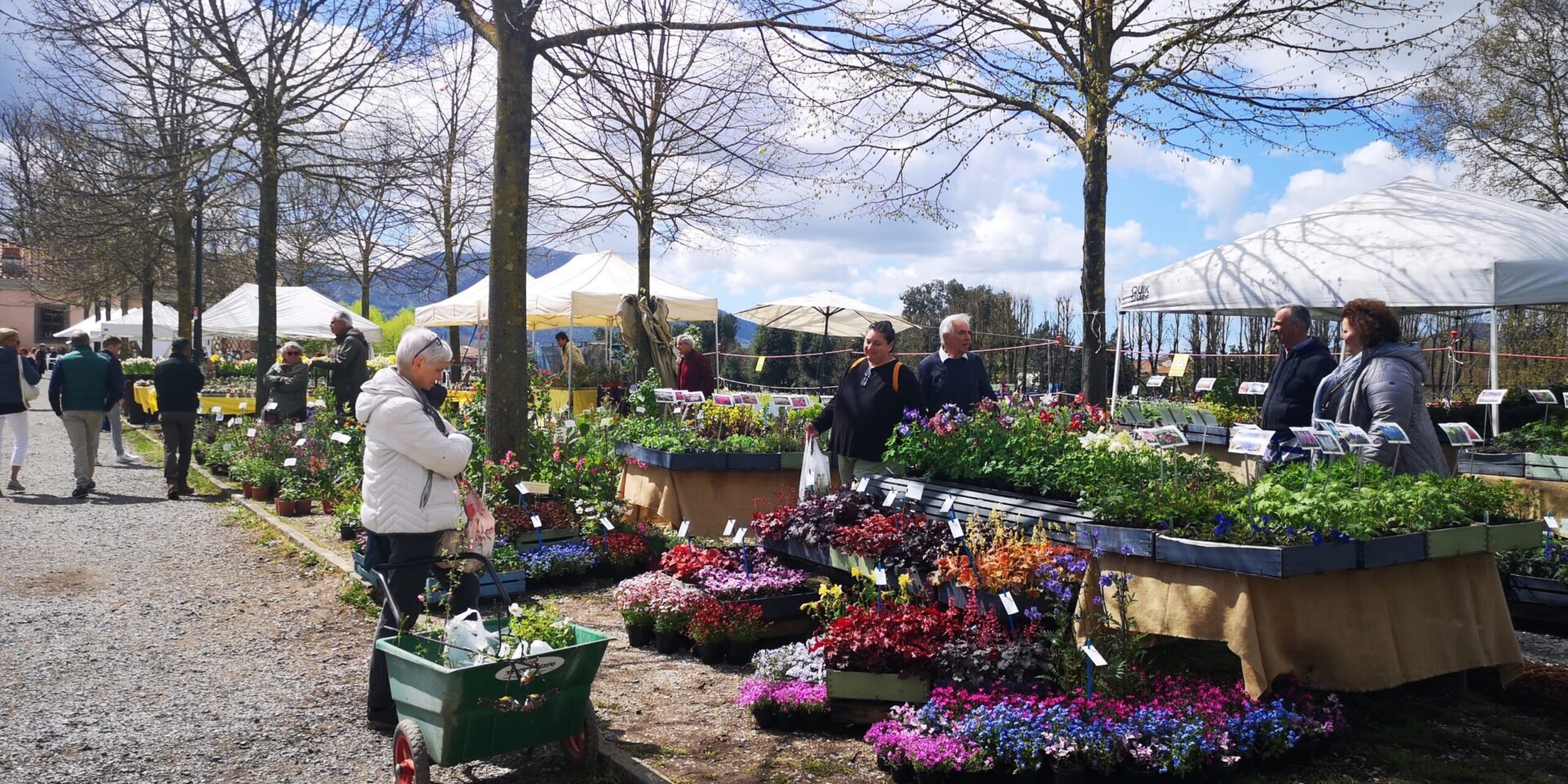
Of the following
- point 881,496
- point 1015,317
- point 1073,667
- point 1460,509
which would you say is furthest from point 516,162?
point 1015,317

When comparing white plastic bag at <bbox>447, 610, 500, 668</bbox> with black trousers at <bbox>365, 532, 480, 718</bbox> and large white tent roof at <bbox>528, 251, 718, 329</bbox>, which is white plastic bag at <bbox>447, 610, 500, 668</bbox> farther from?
large white tent roof at <bbox>528, 251, 718, 329</bbox>

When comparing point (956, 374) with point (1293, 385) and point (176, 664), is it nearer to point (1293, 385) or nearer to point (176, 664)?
point (1293, 385)

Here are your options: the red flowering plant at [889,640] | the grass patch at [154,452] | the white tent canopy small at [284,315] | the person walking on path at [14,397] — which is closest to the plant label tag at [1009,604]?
the red flowering plant at [889,640]

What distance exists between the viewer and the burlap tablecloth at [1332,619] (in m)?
4.28

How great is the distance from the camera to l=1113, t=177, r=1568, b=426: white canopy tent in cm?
902

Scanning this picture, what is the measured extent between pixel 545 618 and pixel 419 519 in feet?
2.86

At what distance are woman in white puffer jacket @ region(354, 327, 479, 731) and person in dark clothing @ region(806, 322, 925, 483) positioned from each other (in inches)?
110

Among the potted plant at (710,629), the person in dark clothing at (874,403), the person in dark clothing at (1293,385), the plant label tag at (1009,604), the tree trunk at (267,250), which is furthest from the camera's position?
the tree trunk at (267,250)

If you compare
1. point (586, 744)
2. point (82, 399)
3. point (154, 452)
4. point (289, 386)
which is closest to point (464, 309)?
point (154, 452)

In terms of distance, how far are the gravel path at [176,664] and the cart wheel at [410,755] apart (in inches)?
11.6

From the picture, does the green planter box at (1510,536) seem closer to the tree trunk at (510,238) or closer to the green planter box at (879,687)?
the green planter box at (879,687)

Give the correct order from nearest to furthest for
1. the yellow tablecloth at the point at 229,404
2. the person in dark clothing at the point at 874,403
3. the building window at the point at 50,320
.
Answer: the person in dark clothing at the point at 874,403, the yellow tablecloth at the point at 229,404, the building window at the point at 50,320

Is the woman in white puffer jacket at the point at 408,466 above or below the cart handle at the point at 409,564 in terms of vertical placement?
above

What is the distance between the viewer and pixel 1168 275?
11.4 m
